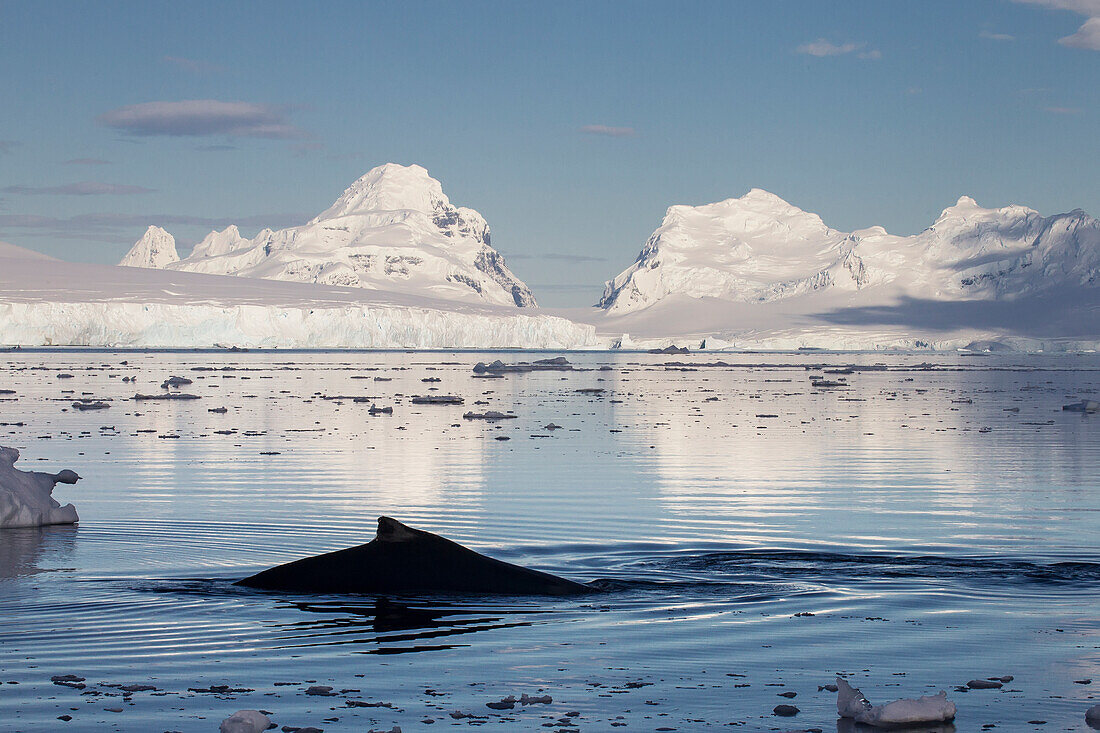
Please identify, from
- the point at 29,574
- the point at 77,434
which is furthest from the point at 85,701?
the point at 77,434

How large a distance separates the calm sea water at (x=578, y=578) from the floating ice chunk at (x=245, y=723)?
0.66 ft

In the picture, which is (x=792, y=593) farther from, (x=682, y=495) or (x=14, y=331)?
(x=14, y=331)

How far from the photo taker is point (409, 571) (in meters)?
9.30

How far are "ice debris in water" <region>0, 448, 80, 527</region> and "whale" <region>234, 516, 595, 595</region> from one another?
16.2 ft

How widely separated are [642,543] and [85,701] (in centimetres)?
661

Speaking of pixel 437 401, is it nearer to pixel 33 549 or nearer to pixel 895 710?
pixel 33 549

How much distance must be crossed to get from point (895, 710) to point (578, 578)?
15.1 ft

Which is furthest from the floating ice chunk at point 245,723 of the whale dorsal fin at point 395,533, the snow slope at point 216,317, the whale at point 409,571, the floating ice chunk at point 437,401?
the snow slope at point 216,317

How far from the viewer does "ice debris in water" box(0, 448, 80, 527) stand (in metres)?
13.1

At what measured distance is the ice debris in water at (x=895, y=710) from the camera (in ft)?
19.8

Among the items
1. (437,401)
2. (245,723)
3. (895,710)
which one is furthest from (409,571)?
(437,401)

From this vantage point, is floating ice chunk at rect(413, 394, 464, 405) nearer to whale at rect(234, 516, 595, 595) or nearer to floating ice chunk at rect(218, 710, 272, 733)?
whale at rect(234, 516, 595, 595)

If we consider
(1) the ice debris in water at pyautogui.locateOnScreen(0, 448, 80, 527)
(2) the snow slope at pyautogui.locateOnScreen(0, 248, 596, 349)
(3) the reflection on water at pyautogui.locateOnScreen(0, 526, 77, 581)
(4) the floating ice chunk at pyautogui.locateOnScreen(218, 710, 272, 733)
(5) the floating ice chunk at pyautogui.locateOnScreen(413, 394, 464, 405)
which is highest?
(2) the snow slope at pyautogui.locateOnScreen(0, 248, 596, 349)

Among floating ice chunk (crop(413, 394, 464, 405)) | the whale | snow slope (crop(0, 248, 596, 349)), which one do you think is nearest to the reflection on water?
the whale
